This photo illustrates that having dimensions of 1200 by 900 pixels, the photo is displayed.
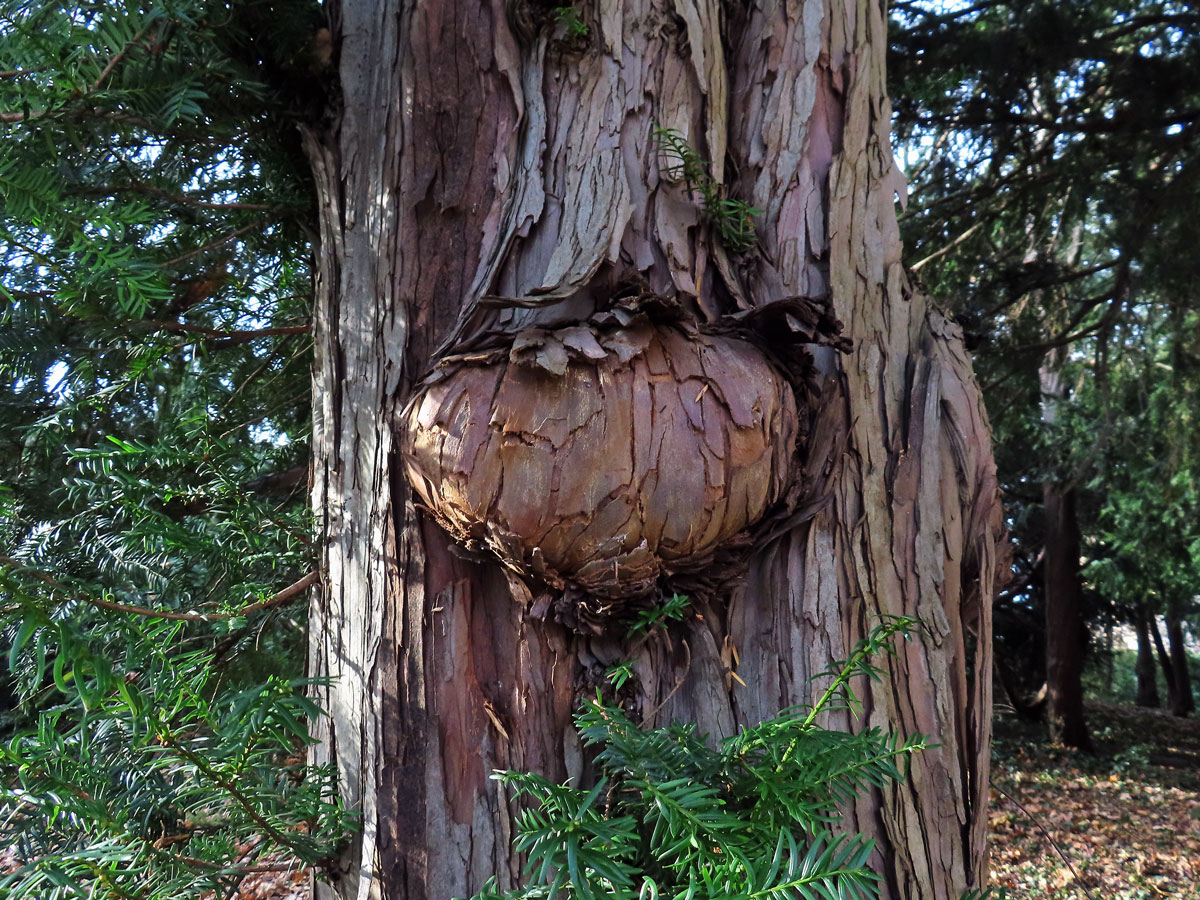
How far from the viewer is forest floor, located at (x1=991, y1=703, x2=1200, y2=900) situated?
465 centimetres

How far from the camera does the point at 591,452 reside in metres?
1.14

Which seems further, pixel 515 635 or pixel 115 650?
pixel 115 650

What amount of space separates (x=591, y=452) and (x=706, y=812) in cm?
52

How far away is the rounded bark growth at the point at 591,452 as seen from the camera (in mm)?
1139

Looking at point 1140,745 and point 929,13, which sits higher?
point 929,13

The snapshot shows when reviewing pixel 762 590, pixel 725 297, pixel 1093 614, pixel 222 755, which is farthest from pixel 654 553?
pixel 1093 614

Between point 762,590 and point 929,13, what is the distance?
4.39m

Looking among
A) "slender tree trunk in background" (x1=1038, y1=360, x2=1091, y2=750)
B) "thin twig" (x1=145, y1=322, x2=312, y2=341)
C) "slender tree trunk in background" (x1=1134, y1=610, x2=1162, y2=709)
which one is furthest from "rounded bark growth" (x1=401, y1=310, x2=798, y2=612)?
"slender tree trunk in background" (x1=1134, y1=610, x2=1162, y2=709)

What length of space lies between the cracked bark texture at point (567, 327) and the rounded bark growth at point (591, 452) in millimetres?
84

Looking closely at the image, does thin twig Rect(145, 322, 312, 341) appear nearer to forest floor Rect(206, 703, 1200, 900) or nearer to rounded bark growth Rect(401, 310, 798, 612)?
rounded bark growth Rect(401, 310, 798, 612)

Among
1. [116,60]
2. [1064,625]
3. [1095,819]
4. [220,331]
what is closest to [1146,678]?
[1064,625]

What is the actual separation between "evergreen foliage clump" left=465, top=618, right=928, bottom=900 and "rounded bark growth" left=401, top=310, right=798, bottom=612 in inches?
10.1

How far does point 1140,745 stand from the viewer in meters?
8.38

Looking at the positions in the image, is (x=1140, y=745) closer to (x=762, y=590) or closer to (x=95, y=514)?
(x=762, y=590)
